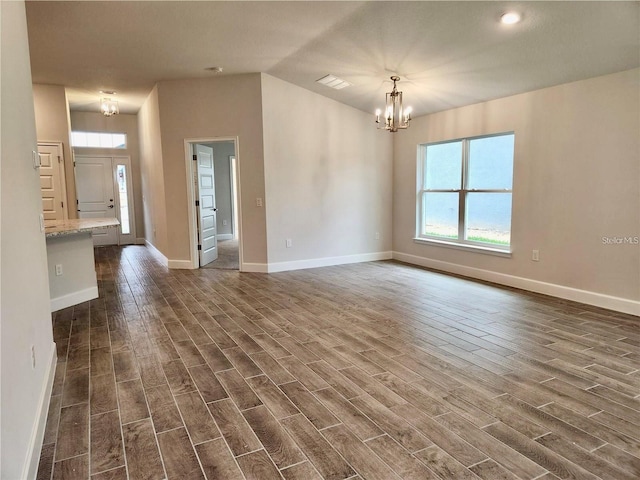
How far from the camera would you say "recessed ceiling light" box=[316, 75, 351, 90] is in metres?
5.25

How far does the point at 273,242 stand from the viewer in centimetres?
586

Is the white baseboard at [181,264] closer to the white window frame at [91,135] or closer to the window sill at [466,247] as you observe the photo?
the window sill at [466,247]

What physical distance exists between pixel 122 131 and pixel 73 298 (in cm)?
551

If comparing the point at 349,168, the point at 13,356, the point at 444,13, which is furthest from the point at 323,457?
the point at 349,168

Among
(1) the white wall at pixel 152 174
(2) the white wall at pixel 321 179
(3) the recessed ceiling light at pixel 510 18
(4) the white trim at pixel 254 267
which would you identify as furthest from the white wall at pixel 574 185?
(1) the white wall at pixel 152 174

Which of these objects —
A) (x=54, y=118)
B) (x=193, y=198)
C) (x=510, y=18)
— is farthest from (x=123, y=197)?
(x=510, y=18)

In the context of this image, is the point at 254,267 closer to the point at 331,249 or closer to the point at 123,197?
the point at 331,249

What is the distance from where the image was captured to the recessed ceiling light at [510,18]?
3.14m

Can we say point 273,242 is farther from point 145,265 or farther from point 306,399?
point 306,399

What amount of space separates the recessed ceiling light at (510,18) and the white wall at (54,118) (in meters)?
6.40

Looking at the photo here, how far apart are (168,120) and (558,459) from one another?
6.11 meters

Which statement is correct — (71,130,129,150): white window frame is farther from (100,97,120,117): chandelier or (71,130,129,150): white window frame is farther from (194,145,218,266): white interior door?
(194,145,218,266): white interior door

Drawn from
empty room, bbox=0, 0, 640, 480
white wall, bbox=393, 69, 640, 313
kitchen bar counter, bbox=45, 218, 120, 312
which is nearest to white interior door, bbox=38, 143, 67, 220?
empty room, bbox=0, 0, 640, 480

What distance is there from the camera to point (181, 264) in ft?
20.5
